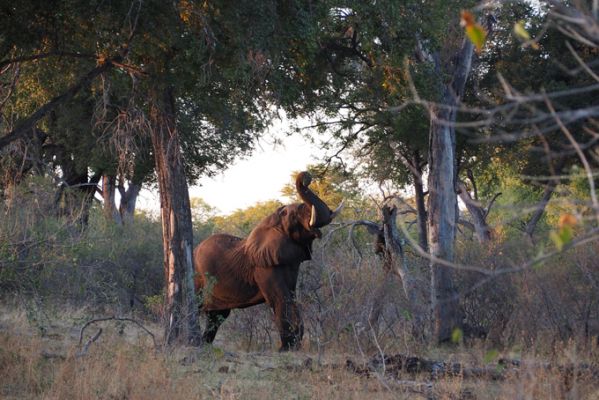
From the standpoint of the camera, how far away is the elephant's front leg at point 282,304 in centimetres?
1392

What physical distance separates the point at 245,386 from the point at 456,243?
8.65 meters

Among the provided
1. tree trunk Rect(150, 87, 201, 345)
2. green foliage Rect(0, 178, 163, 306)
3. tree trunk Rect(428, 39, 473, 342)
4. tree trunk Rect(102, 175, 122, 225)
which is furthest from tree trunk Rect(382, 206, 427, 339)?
tree trunk Rect(102, 175, 122, 225)

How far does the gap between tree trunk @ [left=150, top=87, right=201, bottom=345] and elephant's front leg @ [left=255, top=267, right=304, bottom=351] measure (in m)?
1.62

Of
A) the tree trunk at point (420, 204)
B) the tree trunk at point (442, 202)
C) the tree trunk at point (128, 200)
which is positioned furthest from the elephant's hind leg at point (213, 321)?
the tree trunk at point (128, 200)

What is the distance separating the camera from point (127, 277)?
23.0m

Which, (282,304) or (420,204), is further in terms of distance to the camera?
(420,204)

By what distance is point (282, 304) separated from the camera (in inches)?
571

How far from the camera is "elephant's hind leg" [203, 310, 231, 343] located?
14.6m

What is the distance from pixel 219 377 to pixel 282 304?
4.16 metres

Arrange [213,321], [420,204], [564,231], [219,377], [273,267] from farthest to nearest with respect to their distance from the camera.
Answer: [420,204] → [213,321] → [273,267] → [219,377] → [564,231]

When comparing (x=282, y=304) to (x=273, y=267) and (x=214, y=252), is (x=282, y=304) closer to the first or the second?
(x=273, y=267)

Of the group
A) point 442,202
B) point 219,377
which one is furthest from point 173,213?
point 442,202

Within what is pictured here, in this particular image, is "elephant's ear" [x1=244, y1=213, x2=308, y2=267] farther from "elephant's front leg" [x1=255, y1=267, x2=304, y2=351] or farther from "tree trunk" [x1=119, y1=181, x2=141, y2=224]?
"tree trunk" [x1=119, y1=181, x2=141, y2=224]

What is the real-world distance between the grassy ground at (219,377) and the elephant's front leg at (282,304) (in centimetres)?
193
